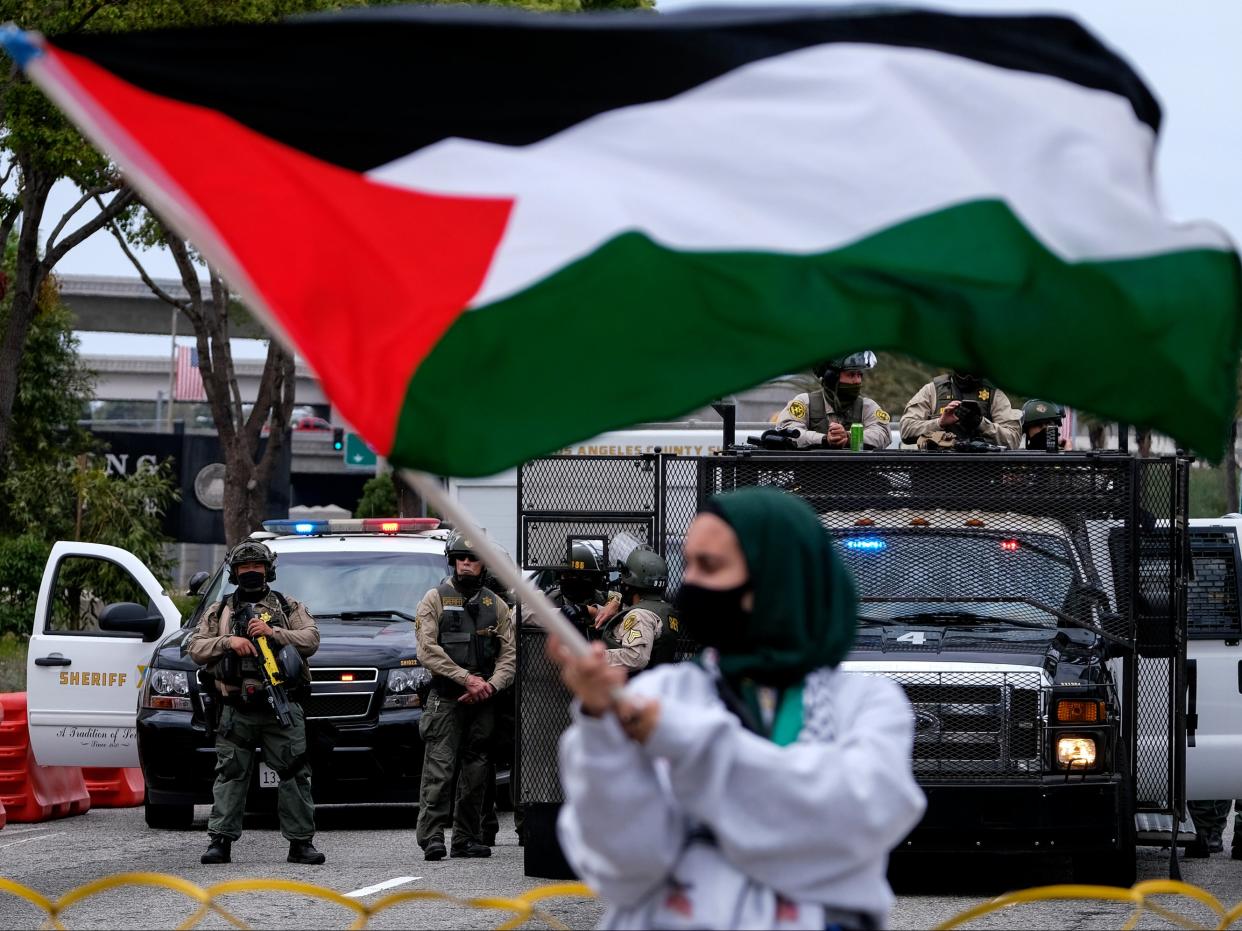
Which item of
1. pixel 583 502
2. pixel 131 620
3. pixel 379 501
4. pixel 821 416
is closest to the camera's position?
pixel 583 502

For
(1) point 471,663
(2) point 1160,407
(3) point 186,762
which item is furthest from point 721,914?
(3) point 186,762

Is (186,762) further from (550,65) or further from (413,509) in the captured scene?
(413,509)

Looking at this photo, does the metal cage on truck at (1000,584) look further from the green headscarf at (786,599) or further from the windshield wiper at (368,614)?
the green headscarf at (786,599)

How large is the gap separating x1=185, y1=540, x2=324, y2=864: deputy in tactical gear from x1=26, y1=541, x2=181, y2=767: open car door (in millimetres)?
2191

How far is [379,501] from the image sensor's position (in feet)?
149

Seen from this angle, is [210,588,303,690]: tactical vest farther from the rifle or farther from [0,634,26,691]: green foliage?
[0,634,26,691]: green foliage

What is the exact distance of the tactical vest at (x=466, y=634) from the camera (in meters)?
13.9

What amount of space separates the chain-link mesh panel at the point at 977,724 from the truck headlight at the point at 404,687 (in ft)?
17.1

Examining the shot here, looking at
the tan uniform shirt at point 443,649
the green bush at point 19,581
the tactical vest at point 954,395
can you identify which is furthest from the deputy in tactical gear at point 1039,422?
the green bush at point 19,581

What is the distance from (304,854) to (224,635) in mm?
1512

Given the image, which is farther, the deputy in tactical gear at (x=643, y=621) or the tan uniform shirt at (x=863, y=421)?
the tan uniform shirt at (x=863, y=421)

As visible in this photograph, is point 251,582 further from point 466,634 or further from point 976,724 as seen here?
point 976,724

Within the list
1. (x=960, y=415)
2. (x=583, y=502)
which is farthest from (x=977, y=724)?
(x=583, y=502)

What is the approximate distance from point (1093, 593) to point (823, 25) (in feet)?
23.4
